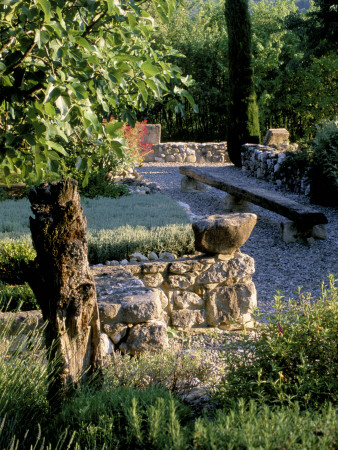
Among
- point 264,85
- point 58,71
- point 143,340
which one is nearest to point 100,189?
point 143,340

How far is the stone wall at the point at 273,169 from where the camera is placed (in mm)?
10055

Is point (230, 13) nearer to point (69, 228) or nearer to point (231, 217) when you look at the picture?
point (231, 217)

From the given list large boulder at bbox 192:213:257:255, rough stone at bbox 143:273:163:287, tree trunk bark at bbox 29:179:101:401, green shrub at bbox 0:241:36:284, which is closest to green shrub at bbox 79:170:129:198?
green shrub at bbox 0:241:36:284

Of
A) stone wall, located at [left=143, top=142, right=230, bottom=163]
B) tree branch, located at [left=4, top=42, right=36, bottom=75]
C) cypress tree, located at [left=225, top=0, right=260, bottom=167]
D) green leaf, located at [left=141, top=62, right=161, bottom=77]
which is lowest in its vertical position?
stone wall, located at [left=143, top=142, right=230, bottom=163]

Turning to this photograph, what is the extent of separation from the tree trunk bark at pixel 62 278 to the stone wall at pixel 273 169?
25.8ft

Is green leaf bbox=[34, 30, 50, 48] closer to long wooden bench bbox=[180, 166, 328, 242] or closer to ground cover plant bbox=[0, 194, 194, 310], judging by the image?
ground cover plant bbox=[0, 194, 194, 310]

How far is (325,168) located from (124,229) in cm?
444

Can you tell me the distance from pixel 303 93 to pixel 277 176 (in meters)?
9.32

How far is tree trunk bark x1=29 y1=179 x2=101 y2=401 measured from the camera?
236cm

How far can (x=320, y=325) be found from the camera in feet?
8.13

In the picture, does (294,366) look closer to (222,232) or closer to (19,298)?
(222,232)

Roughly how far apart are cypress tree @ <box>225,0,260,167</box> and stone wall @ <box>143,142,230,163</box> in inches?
73.8

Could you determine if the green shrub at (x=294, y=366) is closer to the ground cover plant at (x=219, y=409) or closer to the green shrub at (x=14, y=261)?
the ground cover plant at (x=219, y=409)

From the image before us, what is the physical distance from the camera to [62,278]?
A: 237 centimetres
